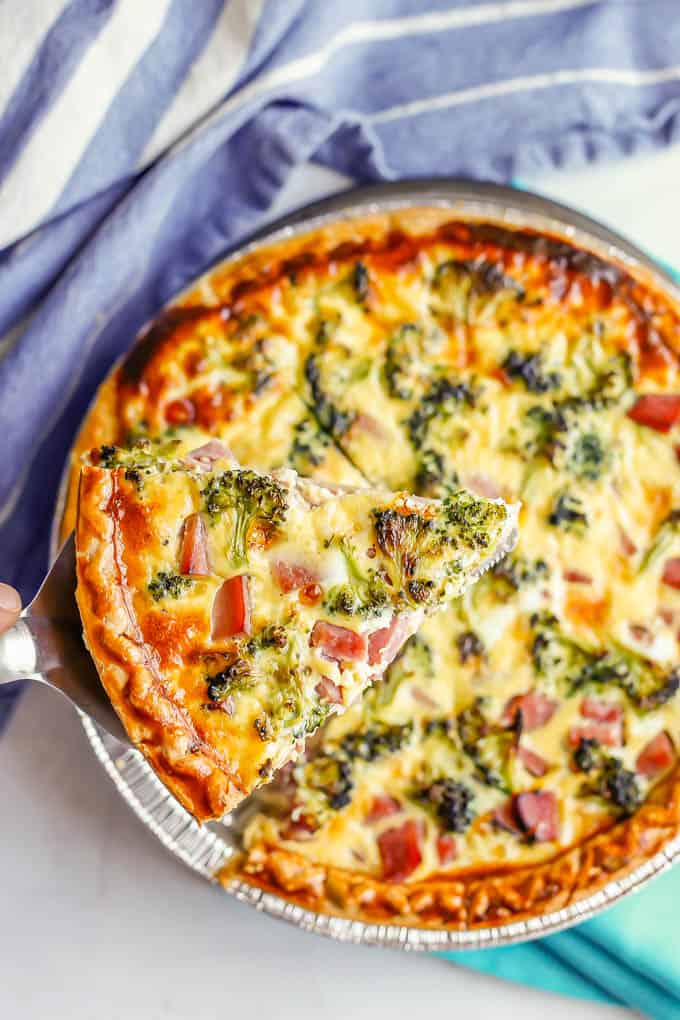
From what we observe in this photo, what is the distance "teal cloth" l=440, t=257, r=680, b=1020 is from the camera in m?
3.96

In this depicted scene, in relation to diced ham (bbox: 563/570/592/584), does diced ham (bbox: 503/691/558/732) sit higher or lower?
lower

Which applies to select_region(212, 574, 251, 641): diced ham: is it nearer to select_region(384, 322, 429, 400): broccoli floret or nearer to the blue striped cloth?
select_region(384, 322, 429, 400): broccoli floret

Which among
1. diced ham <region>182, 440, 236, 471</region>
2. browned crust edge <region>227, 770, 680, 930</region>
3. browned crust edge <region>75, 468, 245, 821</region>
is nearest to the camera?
browned crust edge <region>75, 468, 245, 821</region>

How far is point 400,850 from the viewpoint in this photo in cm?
382

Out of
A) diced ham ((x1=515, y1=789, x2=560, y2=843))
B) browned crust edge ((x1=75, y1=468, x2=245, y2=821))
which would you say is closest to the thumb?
browned crust edge ((x1=75, y1=468, x2=245, y2=821))

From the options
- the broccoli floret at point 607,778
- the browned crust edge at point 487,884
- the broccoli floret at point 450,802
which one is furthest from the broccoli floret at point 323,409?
the browned crust edge at point 487,884

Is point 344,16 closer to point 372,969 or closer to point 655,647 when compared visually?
point 655,647

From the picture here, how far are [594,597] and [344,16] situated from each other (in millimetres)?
2310

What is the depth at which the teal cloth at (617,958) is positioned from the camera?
3.96 meters

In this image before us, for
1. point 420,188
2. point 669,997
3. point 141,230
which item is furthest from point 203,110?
point 669,997

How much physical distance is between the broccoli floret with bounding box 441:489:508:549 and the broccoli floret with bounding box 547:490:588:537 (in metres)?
0.51

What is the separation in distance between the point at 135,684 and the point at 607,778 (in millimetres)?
1634

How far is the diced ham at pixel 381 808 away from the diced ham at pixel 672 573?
117 cm

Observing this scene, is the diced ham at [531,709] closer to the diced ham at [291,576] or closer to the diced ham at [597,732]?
the diced ham at [597,732]
